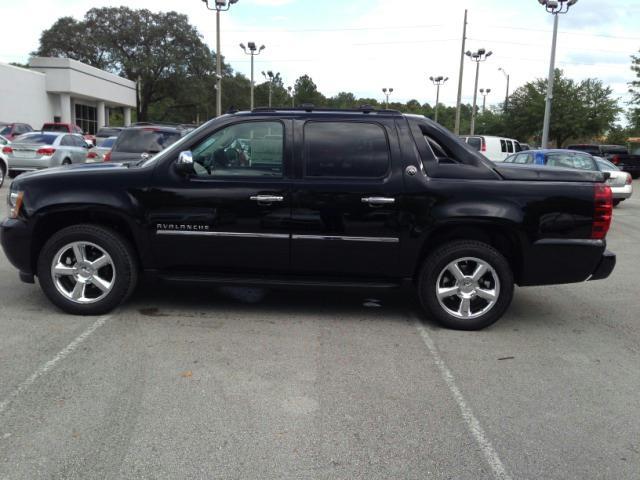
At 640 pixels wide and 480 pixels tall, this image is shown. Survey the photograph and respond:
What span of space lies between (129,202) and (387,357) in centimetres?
258

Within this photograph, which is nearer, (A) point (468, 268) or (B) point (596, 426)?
(B) point (596, 426)

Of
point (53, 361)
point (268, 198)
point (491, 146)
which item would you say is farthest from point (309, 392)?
point (491, 146)

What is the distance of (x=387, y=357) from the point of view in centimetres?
457

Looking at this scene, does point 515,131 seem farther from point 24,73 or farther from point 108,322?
point 108,322

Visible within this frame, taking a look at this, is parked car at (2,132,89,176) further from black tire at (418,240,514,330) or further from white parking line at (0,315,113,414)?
black tire at (418,240,514,330)

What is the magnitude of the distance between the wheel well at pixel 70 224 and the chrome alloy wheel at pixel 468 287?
2.76 meters

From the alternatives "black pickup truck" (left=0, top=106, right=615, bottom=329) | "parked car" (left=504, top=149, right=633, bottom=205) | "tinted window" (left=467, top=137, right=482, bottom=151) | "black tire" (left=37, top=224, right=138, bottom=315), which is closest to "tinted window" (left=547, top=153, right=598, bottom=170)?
"parked car" (left=504, top=149, right=633, bottom=205)

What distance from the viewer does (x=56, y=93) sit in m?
43.3

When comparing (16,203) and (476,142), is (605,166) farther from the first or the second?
(16,203)

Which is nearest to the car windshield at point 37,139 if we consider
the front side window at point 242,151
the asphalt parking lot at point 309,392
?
the asphalt parking lot at point 309,392

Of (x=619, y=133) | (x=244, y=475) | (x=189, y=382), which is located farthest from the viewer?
(x=619, y=133)

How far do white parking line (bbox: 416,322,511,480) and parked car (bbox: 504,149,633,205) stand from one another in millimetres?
11562

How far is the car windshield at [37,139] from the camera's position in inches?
718

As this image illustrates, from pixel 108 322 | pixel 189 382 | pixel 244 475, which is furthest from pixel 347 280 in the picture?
pixel 244 475
